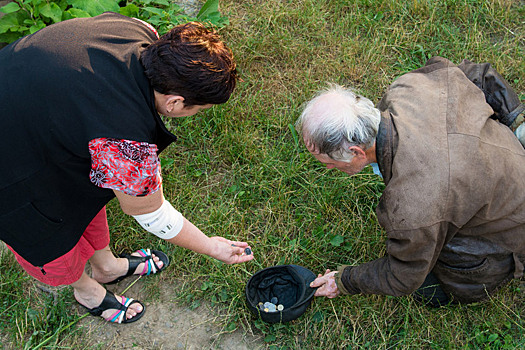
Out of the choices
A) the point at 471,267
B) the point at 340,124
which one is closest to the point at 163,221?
the point at 340,124

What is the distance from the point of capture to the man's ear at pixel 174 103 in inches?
70.4

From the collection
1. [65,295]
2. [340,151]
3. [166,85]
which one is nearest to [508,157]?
[340,151]

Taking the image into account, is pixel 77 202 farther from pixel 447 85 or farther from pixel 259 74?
pixel 259 74

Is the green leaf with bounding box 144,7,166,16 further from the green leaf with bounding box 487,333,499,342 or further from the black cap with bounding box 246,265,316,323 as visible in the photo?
the green leaf with bounding box 487,333,499,342

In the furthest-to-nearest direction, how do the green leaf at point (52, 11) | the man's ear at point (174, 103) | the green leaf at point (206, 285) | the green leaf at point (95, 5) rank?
the green leaf at point (95, 5) < the green leaf at point (52, 11) < the green leaf at point (206, 285) < the man's ear at point (174, 103)

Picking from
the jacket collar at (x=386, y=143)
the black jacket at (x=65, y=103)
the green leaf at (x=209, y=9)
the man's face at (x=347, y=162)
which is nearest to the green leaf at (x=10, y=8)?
the green leaf at (x=209, y=9)

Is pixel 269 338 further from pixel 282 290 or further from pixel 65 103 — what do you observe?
pixel 65 103

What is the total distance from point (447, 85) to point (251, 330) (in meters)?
1.74

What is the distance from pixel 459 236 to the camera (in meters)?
2.42

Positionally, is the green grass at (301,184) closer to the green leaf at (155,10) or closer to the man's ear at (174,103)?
→ the green leaf at (155,10)

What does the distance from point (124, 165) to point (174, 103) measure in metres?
0.32

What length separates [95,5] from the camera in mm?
3709

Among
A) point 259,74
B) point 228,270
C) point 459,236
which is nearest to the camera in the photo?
point 459,236

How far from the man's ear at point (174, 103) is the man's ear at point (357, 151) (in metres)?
0.84
